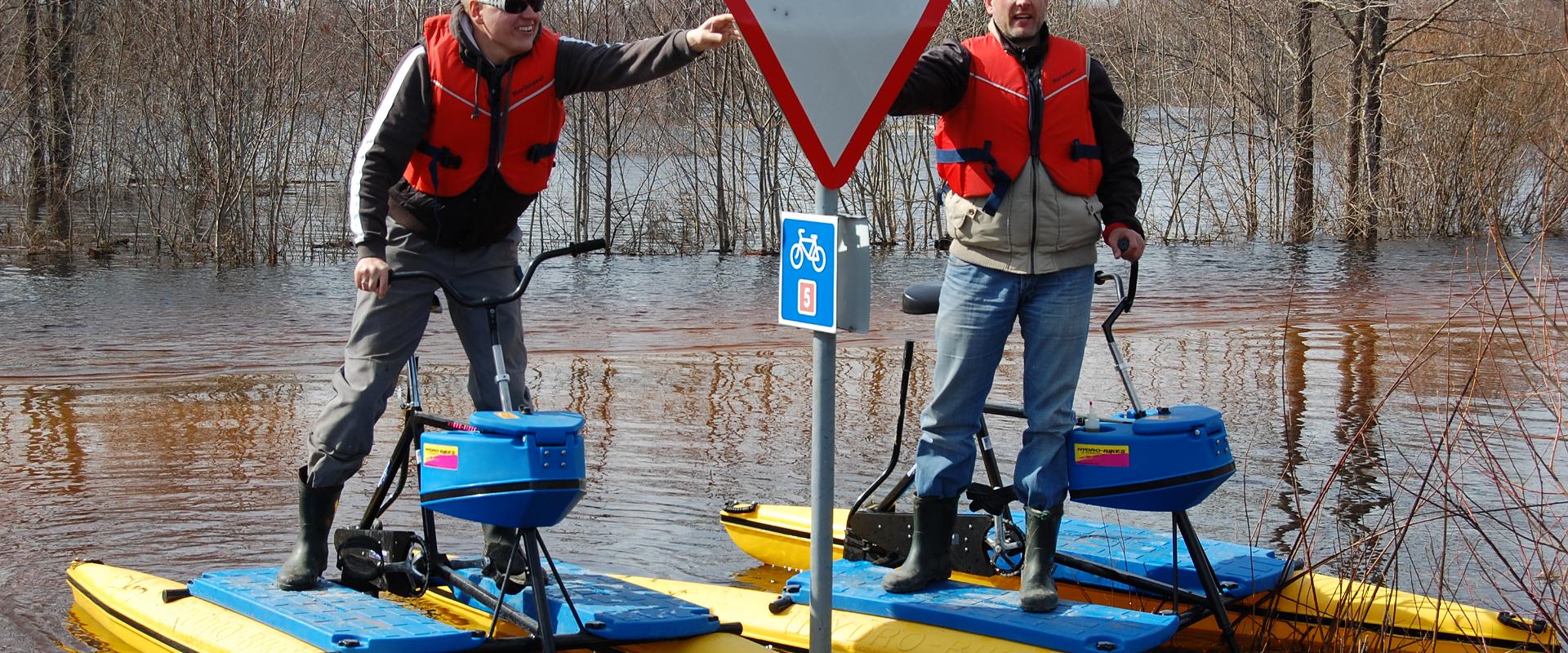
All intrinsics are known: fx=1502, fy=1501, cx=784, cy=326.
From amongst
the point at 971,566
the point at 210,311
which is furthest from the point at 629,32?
the point at 971,566

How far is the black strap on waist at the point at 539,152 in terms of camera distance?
4750 millimetres

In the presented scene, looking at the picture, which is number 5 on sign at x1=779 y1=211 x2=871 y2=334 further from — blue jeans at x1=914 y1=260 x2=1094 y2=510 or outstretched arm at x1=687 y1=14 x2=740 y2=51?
blue jeans at x1=914 y1=260 x2=1094 y2=510

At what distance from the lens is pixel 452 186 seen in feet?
15.4

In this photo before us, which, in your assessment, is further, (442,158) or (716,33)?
(442,158)

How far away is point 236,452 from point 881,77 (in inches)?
204

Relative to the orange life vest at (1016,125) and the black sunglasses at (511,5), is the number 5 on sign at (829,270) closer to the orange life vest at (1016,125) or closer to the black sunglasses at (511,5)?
the orange life vest at (1016,125)

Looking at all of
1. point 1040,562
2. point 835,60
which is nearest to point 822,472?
point 835,60

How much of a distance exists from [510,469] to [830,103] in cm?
135

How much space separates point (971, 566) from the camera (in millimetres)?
5301

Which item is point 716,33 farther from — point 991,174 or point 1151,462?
point 1151,462

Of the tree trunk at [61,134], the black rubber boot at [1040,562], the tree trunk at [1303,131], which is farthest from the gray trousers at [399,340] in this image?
the tree trunk at [1303,131]

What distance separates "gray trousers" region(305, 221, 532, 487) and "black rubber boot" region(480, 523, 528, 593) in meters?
0.42

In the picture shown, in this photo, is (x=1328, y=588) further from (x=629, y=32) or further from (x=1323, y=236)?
(x=1323, y=236)

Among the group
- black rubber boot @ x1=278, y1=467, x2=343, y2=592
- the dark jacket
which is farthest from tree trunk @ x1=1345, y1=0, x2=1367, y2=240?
black rubber boot @ x1=278, y1=467, x2=343, y2=592
